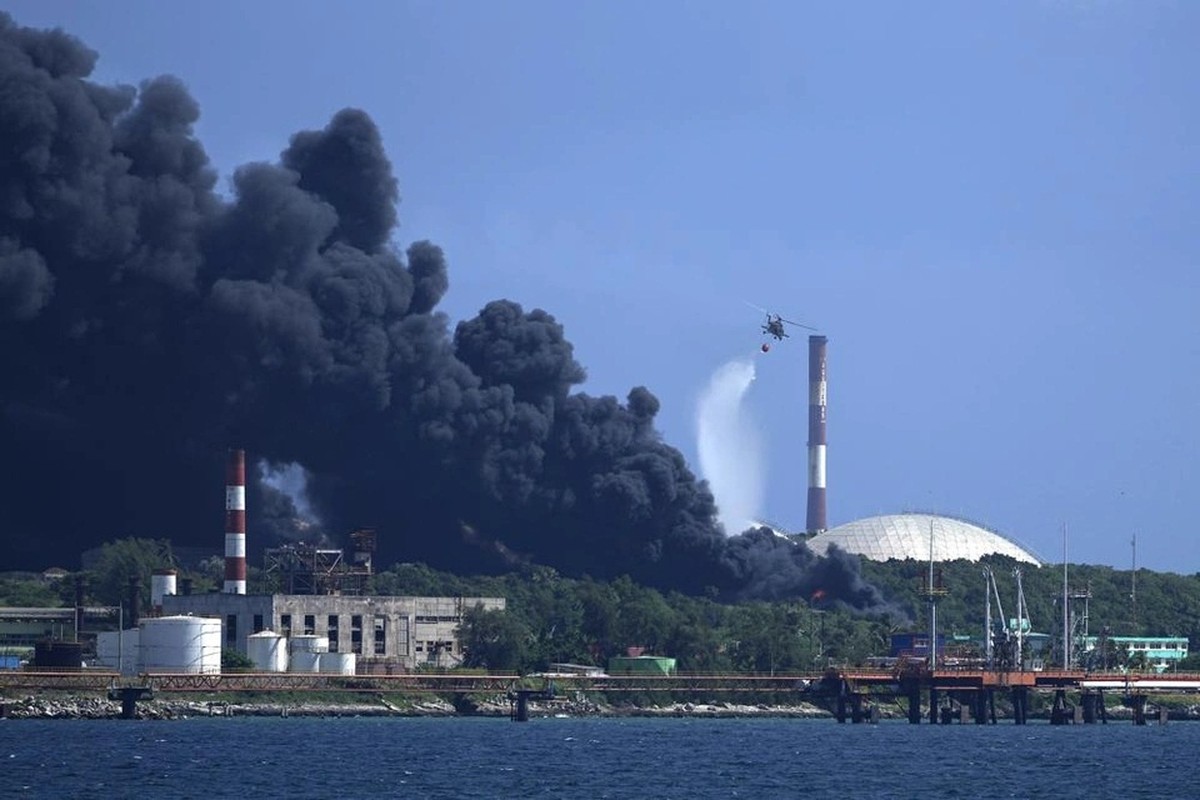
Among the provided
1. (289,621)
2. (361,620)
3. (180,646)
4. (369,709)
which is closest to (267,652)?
(289,621)

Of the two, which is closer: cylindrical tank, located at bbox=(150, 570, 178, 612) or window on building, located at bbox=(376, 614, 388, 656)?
cylindrical tank, located at bbox=(150, 570, 178, 612)

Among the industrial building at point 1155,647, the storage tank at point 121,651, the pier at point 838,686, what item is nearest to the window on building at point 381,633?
the pier at point 838,686

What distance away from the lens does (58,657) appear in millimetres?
138750

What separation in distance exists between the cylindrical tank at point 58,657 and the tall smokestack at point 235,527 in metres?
17.4

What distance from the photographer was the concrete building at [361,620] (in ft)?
507

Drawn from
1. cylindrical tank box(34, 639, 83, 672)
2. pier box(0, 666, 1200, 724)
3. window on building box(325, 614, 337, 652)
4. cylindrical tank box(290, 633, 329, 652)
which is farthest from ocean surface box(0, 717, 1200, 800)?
window on building box(325, 614, 337, 652)

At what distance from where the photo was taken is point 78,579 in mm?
163250

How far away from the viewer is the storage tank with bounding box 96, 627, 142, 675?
143 metres

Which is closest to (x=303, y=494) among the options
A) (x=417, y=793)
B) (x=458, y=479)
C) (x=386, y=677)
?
(x=458, y=479)

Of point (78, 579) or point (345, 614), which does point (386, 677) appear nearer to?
point (345, 614)

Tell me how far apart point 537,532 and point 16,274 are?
1686 inches

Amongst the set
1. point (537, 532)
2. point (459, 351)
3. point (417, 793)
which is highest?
point (459, 351)

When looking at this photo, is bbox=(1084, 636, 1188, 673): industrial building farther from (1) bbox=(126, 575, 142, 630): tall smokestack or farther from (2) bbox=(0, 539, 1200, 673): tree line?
(1) bbox=(126, 575, 142, 630): tall smokestack

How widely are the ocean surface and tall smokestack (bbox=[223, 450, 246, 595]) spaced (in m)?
19.7
